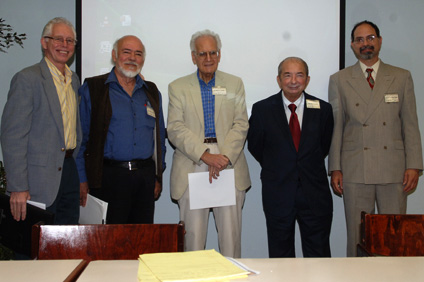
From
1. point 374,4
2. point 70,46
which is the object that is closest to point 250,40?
point 374,4

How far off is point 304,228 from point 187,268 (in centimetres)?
187

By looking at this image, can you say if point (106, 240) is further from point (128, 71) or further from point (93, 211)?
point (128, 71)

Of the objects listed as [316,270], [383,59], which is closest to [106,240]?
[316,270]

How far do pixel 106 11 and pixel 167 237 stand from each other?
2.46m

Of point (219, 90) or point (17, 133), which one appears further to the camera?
point (219, 90)

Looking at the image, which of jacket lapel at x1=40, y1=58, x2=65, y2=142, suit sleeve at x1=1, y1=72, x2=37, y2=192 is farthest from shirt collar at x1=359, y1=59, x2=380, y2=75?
suit sleeve at x1=1, y1=72, x2=37, y2=192

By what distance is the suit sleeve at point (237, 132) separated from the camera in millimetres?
2963

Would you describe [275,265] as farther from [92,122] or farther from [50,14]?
[50,14]

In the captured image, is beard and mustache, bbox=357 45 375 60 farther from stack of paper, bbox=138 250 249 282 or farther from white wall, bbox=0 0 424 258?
stack of paper, bbox=138 250 249 282

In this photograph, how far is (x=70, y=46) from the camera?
109 inches

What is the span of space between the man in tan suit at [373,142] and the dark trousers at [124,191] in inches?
57.2

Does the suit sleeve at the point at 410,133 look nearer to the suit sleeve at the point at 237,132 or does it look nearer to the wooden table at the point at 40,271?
the suit sleeve at the point at 237,132

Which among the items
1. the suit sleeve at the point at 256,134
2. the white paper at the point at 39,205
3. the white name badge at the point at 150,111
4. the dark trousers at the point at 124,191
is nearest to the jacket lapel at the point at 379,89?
the suit sleeve at the point at 256,134

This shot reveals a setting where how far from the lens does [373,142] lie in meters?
3.17
